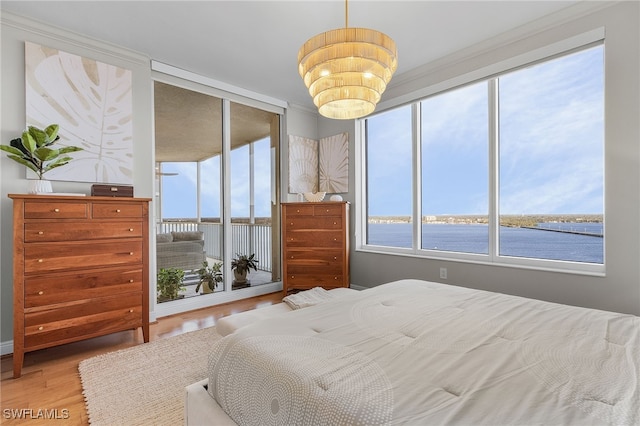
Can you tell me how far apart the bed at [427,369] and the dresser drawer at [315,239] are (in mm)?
2148

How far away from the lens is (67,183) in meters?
2.59

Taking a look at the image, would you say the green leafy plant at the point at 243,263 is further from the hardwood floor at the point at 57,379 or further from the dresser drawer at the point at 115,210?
the dresser drawer at the point at 115,210

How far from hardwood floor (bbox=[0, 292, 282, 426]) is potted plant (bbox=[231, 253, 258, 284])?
2.99 ft

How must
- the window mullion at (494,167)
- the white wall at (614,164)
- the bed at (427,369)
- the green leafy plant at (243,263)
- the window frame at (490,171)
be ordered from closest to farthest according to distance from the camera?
the bed at (427,369)
the white wall at (614,164)
the window frame at (490,171)
the window mullion at (494,167)
the green leafy plant at (243,263)

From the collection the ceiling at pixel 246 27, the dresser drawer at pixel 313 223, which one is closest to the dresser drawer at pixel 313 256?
the dresser drawer at pixel 313 223

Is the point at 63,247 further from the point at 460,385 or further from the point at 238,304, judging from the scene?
the point at 460,385

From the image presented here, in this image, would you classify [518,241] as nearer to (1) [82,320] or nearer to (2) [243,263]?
(2) [243,263]

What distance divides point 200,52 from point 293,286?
275 cm

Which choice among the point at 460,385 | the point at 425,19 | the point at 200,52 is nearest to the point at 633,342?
the point at 460,385

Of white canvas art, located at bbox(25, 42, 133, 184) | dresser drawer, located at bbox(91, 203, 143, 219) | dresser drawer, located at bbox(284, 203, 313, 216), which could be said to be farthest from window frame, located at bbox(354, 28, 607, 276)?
white canvas art, located at bbox(25, 42, 133, 184)

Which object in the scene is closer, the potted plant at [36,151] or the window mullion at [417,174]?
the potted plant at [36,151]

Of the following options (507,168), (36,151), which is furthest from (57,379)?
(507,168)

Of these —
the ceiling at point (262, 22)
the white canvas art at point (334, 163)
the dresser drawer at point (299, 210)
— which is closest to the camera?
the ceiling at point (262, 22)

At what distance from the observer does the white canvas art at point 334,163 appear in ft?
13.6
